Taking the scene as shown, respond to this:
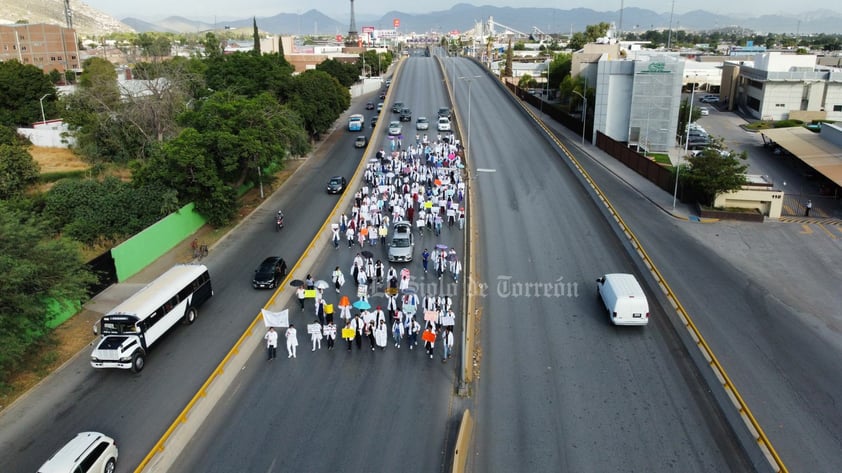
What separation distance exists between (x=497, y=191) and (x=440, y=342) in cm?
2189

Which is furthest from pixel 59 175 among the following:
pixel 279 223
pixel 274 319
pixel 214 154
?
pixel 274 319

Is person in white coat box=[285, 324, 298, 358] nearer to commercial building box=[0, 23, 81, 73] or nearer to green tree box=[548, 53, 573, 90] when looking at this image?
green tree box=[548, 53, 573, 90]

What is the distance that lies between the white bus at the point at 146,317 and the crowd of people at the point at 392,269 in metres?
4.27

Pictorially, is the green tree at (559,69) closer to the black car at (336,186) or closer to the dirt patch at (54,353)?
the black car at (336,186)

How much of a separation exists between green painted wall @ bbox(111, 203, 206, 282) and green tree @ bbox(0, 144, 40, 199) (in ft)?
49.5

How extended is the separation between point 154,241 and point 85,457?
20.5 meters

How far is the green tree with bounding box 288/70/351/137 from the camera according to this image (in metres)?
60.6

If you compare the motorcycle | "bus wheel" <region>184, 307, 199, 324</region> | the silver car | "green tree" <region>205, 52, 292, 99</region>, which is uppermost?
"green tree" <region>205, 52, 292, 99</region>

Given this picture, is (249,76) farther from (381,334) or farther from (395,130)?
(381,334)

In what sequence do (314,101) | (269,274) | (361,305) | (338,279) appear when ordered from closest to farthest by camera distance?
(361,305), (338,279), (269,274), (314,101)

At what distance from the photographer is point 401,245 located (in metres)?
31.9

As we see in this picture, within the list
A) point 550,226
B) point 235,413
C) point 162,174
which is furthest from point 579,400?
point 162,174

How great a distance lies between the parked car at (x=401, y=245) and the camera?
103 ft

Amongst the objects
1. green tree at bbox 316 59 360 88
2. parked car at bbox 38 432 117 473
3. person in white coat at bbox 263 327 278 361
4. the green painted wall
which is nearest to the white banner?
person in white coat at bbox 263 327 278 361
